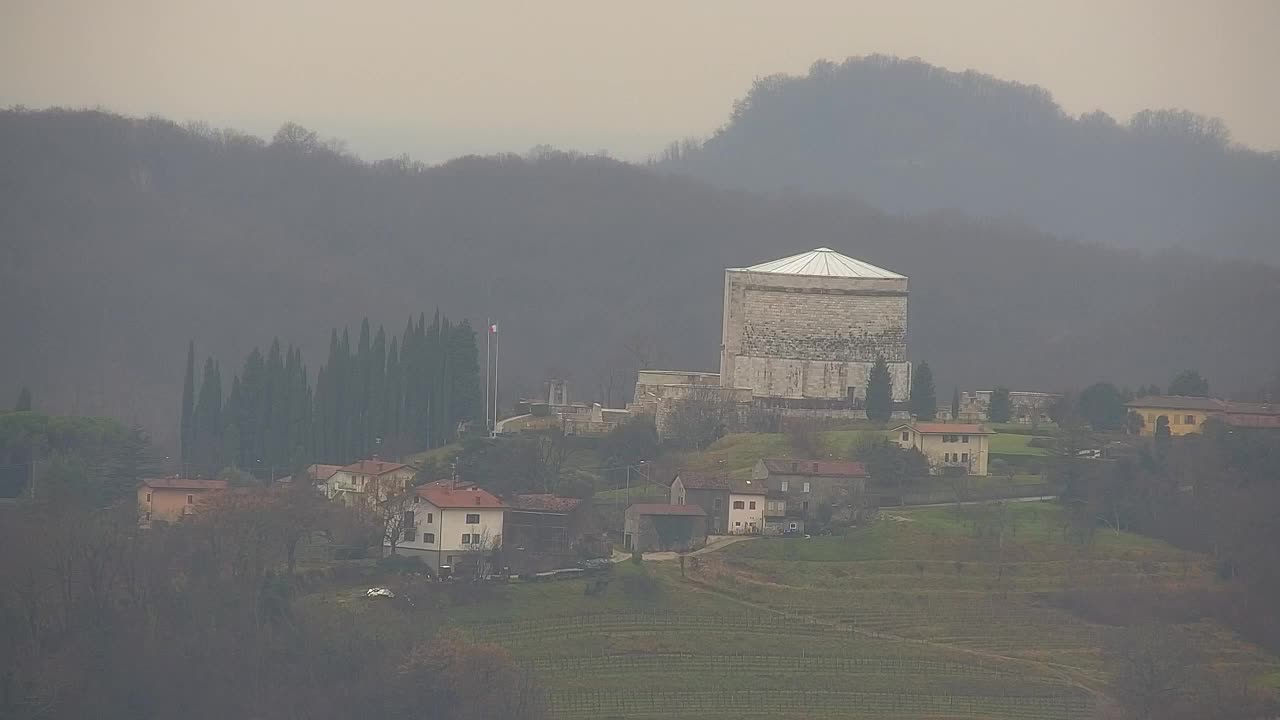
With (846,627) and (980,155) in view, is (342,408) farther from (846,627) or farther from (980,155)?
(980,155)

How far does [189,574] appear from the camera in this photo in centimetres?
5638

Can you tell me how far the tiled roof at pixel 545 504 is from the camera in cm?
6072

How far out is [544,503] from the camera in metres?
61.1

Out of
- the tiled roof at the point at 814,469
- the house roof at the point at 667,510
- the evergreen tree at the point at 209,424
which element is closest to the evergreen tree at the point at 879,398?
the tiled roof at the point at 814,469

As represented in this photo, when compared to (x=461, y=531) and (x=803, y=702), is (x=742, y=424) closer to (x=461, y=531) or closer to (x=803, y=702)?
(x=461, y=531)

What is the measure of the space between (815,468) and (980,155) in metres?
87.3

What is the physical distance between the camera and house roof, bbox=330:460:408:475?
210 feet

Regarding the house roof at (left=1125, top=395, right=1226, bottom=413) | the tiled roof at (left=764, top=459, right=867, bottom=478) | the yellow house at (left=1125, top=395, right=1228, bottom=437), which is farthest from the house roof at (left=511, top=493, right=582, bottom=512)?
the house roof at (left=1125, top=395, right=1226, bottom=413)

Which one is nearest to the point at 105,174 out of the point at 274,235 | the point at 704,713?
the point at 274,235

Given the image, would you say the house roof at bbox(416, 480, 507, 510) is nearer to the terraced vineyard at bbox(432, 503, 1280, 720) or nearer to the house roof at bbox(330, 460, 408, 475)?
the house roof at bbox(330, 460, 408, 475)

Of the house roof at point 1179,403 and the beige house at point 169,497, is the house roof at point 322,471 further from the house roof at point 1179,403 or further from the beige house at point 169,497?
the house roof at point 1179,403

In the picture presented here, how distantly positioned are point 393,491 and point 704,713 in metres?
12.3

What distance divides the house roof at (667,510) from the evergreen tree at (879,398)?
1118cm

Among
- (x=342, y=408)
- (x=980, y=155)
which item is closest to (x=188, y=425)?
(x=342, y=408)
